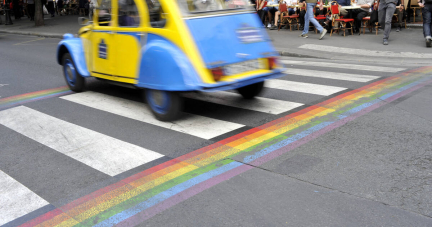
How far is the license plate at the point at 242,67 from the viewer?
5.72 meters

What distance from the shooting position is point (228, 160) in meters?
4.54

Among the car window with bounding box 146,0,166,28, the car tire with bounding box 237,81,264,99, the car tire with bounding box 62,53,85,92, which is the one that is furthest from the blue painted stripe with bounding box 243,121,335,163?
the car tire with bounding box 62,53,85,92

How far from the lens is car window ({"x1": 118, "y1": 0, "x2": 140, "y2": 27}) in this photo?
6139mm

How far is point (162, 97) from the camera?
591 cm

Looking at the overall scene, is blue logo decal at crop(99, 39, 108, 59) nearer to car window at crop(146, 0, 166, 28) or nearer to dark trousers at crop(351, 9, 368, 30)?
car window at crop(146, 0, 166, 28)

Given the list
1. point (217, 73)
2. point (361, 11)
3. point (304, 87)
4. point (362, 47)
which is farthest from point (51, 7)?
point (217, 73)

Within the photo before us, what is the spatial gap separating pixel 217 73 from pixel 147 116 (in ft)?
4.81

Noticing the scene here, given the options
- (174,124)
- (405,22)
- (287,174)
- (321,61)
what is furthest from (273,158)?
(405,22)

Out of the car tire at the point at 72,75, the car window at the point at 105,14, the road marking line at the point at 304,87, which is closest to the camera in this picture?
the car window at the point at 105,14

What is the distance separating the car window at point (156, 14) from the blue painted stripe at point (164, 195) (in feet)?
7.89

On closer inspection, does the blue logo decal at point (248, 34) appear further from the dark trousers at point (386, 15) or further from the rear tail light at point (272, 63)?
the dark trousers at point (386, 15)

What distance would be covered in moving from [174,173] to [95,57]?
3.85 m

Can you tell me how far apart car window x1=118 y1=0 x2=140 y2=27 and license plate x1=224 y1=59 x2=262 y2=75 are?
1.55m

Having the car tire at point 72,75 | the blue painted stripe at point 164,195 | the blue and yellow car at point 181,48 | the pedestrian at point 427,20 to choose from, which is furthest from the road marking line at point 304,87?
the pedestrian at point 427,20
